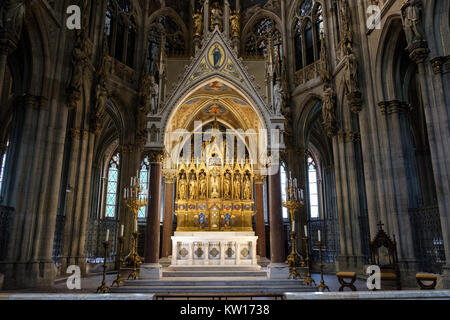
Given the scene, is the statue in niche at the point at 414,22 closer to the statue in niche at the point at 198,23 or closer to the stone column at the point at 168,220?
the stone column at the point at 168,220

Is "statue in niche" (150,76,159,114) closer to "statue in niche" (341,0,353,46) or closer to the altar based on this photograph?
the altar

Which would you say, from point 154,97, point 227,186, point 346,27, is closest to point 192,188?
point 227,186

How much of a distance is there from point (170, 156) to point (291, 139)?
282 inches

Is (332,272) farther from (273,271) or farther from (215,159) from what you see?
(215,159)

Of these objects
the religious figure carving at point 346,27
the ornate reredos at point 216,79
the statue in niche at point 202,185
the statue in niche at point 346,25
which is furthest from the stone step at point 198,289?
the statue in niche at point 346,25

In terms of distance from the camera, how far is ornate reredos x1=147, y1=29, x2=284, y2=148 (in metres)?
13.5

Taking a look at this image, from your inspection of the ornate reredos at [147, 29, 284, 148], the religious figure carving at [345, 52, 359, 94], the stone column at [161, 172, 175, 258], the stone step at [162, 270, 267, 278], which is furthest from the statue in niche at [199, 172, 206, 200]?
the religious figure carving at [345, 52, 359, 94]

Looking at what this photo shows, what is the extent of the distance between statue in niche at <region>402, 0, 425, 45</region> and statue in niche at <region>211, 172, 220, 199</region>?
9.28 m

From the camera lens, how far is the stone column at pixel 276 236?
11617 mm

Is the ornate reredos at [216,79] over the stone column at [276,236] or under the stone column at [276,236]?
over

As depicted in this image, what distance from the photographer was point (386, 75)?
1322 cm

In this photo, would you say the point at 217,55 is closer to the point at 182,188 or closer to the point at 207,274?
the point at 182,188

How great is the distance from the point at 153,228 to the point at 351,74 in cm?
1004

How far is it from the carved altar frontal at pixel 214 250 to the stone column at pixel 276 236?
1.81 metres
